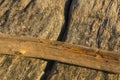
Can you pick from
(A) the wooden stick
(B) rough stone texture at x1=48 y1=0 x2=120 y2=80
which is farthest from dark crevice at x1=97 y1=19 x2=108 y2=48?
(A) the wooden stick

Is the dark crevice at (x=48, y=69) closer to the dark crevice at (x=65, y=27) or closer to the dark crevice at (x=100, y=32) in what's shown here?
the dark crevice at (x=65, y=27)

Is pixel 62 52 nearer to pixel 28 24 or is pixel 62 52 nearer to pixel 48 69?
pixel 48 69

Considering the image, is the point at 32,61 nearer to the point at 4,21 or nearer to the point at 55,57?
the point at 55,57

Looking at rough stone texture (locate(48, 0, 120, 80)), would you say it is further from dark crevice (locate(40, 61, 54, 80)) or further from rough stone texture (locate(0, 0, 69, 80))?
rough stone texture (locate(0, 0, 69, 80))

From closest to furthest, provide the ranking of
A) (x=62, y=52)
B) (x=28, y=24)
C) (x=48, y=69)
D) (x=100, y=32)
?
(x=62, y=52), (x=48, y=69), (x=100, y=32), (x=28, y=24)

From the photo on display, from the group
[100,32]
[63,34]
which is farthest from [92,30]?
[63,34]

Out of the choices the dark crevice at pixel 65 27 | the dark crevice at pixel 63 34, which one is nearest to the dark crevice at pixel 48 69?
the dark crevice at pixel 63 34

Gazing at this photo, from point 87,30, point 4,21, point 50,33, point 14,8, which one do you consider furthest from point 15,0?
point 87,30
